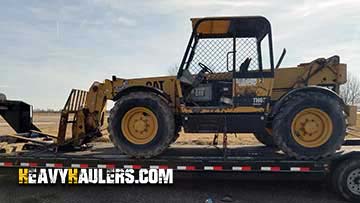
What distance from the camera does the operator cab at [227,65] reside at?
6.02 m

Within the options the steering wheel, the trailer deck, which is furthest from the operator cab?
the trailer deck

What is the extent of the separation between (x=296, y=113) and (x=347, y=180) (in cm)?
136

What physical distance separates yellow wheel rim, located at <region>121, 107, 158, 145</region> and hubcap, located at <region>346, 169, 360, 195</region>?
340cm

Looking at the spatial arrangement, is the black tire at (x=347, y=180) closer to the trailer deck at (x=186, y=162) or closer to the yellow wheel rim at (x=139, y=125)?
the trailer deck at (x=186, y=162)

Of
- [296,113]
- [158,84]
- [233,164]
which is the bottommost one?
[233,164]

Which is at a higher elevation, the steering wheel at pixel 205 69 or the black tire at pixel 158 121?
the steering wheel at pixel 205 69

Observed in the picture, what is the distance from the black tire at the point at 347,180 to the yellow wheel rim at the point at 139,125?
3250mm

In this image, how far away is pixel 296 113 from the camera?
5.68 m

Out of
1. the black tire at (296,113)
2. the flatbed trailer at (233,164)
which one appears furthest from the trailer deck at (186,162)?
the black tire at (296,113)

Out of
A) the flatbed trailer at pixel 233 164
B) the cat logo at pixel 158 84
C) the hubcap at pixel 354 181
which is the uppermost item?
the cat logo at pixel 158 84

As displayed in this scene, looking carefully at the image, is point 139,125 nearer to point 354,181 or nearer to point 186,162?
point 186,162

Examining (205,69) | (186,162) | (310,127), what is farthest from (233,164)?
(205,69)

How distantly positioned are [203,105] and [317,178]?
7.89 ft

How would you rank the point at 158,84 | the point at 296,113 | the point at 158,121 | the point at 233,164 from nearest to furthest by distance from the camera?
the point at 233,164
the point at 296,113
the point at 158,121
the point at 158,84
